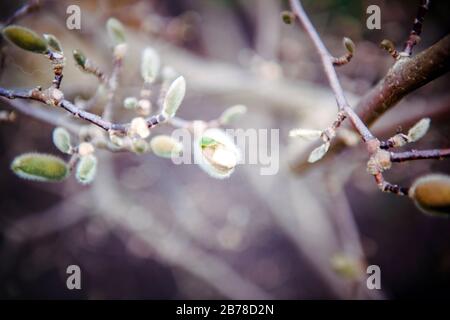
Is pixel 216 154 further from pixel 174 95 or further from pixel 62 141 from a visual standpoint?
pixel 62 141

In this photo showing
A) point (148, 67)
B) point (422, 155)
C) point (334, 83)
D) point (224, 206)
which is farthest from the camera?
point (224, 206)

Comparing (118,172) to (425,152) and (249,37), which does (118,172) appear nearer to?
(249,37)

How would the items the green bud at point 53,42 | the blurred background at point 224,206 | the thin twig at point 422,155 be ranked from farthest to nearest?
the blurred background at point 224,206 → the green bud at point 53,42 → the thin twig at point 422,155

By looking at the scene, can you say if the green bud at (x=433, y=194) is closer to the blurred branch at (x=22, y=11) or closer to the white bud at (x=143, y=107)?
the white bud at (x=143, y=107)

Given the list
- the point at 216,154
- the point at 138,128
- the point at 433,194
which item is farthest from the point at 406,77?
the point at 138,128

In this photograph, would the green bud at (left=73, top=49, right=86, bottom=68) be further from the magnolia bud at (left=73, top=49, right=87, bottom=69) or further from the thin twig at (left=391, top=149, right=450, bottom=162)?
the thin twig at (left=391, top=149, right=450, bottom=162)

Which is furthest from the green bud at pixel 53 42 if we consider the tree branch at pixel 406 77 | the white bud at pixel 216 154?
A: the tree branch at pixel 406 77
